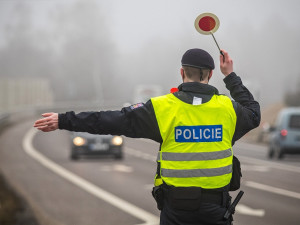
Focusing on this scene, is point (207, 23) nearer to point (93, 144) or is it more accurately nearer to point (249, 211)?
point (249, 211)

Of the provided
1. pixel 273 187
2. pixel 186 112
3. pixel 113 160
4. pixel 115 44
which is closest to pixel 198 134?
pixel 186 112

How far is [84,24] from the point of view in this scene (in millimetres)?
139500

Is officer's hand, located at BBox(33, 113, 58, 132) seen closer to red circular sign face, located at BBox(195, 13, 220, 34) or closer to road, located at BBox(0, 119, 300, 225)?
red circular sign face, located at BBox(195, 13, 220, 34)

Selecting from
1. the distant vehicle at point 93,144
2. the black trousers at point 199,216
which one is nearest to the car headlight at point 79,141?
the distant vehicle at point 93,144

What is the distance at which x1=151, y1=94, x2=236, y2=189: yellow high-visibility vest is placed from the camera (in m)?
4.69

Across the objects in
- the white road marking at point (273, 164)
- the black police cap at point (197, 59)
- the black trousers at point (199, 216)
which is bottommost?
the white road marking at point (273, 164)

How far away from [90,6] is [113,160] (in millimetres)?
122691

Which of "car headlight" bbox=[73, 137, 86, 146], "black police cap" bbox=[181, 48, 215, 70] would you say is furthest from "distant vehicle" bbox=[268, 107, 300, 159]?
"black police cap" bbox=[181, 48, 215, 70]

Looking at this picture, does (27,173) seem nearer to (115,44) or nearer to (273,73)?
(115,44)

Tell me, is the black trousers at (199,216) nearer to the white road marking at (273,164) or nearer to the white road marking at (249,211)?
the white road marking at (249,211)

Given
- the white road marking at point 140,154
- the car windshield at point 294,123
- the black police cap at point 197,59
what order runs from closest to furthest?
the black police cap at point 197,59 → the car windshield at point 294,123 → the white road marking at point 140,154

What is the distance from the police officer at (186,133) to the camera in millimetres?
4660

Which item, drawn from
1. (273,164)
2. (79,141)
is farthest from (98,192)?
(273,164)

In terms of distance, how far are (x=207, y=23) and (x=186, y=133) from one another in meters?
0.90
